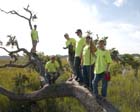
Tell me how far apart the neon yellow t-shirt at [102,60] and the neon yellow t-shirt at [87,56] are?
0.81 meters

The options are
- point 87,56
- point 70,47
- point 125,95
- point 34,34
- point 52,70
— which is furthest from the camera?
point 34,34

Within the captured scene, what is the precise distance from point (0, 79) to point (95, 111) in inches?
433

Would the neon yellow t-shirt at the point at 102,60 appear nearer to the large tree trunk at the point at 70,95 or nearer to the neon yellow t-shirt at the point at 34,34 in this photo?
the large tree trunk at the point at 70,95

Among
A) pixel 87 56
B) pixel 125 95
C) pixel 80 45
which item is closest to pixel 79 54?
pixel 80 45

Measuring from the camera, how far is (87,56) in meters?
12.1

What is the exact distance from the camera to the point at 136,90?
60.5 feet

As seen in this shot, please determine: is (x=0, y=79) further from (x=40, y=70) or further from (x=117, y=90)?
(x=117, y=90)

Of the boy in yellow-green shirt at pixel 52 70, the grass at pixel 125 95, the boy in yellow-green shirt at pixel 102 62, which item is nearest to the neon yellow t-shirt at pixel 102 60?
the boy in yellow-green shirt at pixel 102 62

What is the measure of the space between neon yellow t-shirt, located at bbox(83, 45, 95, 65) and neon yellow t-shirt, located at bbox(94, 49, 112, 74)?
807mm

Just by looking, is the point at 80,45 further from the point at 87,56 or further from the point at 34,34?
the point at 34,34

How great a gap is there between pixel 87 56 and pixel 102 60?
100cm

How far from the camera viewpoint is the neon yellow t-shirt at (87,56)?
475 inches

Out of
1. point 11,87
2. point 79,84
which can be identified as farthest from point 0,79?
point 79,84

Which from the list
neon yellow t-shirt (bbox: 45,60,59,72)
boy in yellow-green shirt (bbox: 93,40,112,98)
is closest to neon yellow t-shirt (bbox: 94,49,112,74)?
boy in yellow-green shirt (bbox: 93,40,112,98)
